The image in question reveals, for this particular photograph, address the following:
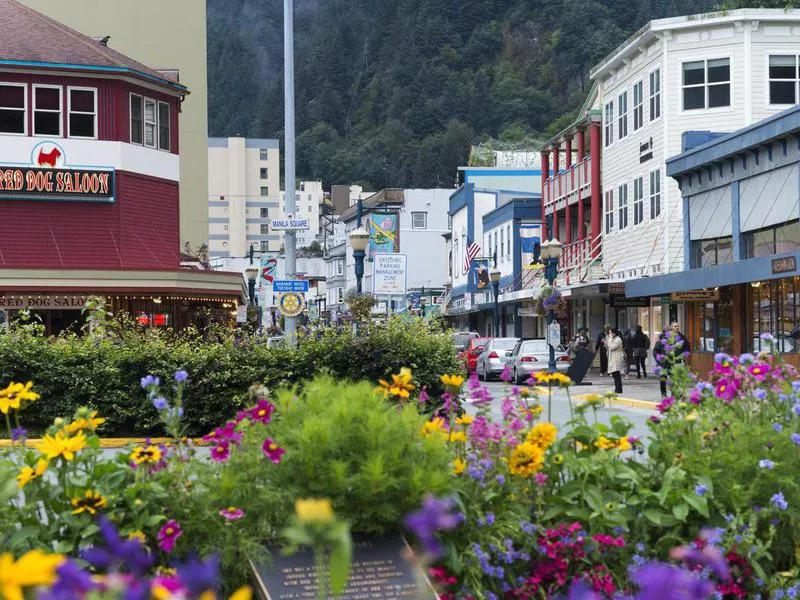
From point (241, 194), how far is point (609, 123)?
113 metres

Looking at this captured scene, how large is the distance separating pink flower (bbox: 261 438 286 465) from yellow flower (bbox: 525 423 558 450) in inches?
59.5

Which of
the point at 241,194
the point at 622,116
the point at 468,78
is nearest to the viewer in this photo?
the point at 622,116

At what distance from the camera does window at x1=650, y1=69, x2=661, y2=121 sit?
44.9 m

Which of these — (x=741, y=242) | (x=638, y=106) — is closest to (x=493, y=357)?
(x=741, y=242)

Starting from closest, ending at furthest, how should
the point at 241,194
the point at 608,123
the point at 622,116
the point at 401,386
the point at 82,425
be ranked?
the point at 82,425 < the point at 401,386 < the point at 622,116 < the point at 608,123 < the point at 241,194

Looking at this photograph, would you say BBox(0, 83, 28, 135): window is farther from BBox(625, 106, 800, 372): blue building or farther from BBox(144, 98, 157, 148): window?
BBox(625, 106, 800, 372): blue building

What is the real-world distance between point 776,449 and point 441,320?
1328cm

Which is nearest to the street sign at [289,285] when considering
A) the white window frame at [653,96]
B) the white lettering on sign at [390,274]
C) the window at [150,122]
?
the white lettering on sign at [390,274]

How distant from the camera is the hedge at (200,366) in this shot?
18.9 m

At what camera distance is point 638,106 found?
47.6 meters

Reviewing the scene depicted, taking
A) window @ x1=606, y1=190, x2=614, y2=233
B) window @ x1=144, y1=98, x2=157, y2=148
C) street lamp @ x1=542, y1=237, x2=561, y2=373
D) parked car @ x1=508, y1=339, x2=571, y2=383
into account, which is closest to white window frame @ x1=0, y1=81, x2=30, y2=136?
window @ x1=144, y1=98, x2=157, y2=148

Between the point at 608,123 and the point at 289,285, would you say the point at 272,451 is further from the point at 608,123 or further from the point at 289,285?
the point at 608,123

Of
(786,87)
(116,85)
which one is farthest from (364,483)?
(786,87)

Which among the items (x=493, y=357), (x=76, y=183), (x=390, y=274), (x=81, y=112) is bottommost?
(x=493, y=357)
